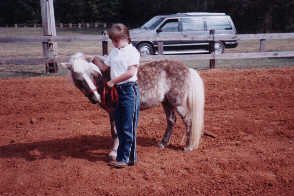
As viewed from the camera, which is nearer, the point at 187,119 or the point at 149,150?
the point at 187,119

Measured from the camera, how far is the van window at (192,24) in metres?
18.1

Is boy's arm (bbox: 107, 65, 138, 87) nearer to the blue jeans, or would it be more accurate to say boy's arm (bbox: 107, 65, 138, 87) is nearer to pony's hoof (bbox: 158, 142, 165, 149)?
the blue jeans

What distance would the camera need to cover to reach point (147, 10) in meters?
46.3

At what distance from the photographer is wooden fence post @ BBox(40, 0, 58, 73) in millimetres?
11758

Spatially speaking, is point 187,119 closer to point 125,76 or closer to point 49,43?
point 125,76

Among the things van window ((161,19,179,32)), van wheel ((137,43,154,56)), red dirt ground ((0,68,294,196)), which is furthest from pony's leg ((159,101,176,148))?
van window ((161,19,179,32))

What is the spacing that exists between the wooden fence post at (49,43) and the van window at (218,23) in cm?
890

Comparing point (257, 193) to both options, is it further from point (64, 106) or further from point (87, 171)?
point (64, 106)

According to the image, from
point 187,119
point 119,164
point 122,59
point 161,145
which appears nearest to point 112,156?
point 119,164

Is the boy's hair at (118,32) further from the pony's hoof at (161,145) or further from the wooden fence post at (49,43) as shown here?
the wooden fence post at (49,43)

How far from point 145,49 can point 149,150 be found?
36.5 feet

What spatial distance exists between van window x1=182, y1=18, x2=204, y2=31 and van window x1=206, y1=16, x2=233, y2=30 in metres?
0.39

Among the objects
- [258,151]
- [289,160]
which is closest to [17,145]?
[258,151]

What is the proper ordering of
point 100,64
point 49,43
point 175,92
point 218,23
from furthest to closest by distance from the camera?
point 218,23, point 49,43, point 175,92, point 100,64
